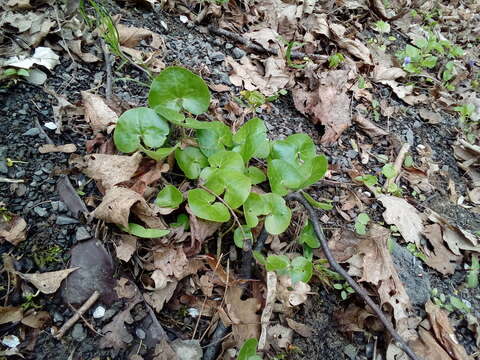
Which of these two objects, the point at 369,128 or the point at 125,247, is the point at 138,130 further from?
the point at 369,128

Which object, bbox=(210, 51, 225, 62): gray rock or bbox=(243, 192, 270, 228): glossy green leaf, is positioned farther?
bbox=(210, 51, 225, 62): gray rock

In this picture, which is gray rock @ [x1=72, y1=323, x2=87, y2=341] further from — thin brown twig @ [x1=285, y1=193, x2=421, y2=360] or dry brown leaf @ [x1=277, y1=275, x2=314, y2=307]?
thin brown twig @ [x1=285, y1=193, x2=421, y2=360]

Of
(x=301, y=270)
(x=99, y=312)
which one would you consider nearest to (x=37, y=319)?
(x=99, y=312)

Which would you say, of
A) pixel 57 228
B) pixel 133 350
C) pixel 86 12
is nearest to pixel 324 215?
pixel 133 350

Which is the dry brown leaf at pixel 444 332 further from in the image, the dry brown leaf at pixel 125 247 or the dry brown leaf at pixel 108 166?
the dry brown leaf at pixel 108 166

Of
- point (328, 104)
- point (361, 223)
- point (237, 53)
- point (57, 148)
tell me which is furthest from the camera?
point (237, 53)

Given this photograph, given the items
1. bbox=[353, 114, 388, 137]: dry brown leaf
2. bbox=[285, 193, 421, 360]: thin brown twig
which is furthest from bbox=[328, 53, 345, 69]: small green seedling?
bbox=[285, 193, 421, 360]: thin brown twig
